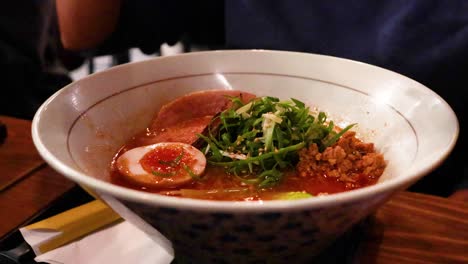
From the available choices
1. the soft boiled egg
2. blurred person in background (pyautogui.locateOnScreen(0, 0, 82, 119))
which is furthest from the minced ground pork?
blurred person in background (pyautogui.locateOnScreen(0, 0, 82, 119))

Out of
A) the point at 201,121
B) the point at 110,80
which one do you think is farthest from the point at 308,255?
the point at 110,80

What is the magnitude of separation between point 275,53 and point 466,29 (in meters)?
0.64

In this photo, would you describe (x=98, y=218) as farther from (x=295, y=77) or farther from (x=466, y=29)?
(x=466, y=29)

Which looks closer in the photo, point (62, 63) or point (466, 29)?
point (466, 29)

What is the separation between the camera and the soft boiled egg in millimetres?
861

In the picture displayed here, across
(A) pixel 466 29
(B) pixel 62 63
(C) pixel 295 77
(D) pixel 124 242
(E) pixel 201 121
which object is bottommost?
(B) pixel 62 63

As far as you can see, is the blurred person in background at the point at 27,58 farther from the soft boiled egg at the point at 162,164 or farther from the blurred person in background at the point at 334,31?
the soft boiled egg at the point at 162,164

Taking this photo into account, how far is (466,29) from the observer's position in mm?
1280

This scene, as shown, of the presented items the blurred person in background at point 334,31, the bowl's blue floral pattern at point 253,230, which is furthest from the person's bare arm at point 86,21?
the bowl's blue floral pattern at point 253,230

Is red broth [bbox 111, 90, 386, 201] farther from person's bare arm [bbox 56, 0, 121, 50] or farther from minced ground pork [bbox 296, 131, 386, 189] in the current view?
person's bare arm [bbox 56, 0, 121, 50]

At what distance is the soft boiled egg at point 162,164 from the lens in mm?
861

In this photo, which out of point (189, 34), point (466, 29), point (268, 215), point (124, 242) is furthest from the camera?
point (189, 34)

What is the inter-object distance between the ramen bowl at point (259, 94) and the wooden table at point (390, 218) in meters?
0.11

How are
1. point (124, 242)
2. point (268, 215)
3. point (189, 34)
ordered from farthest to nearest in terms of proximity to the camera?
point (189, 34) → point (124, 242) → point (268, 215)
